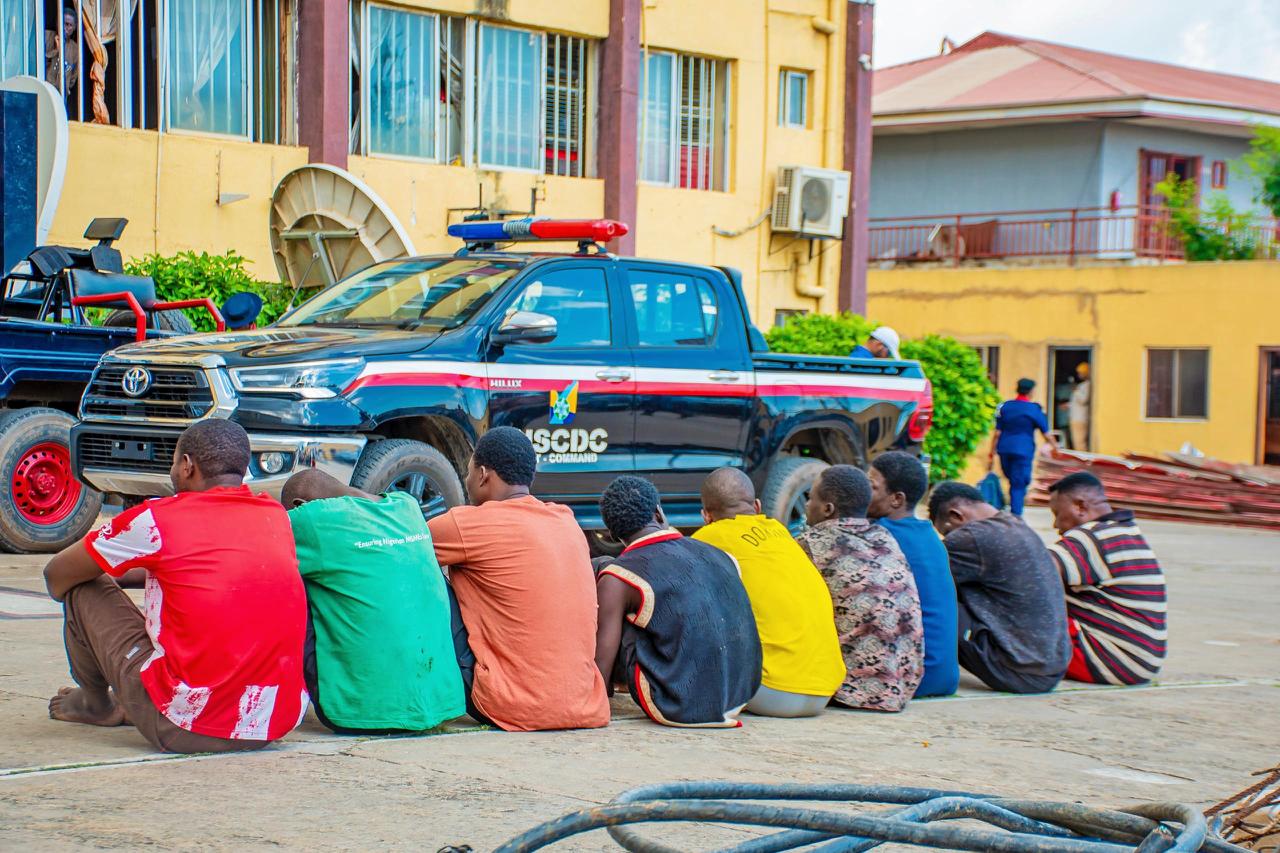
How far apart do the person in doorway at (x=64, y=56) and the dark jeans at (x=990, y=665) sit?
11.2 meters

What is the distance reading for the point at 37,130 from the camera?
13.1 m

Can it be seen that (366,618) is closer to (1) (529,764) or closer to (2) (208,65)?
(1) (529,764)

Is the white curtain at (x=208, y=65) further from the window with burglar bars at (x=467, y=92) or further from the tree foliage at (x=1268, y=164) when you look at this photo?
the tree foliage at (x=1268, y=164)

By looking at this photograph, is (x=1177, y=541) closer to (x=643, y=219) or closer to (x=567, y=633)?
(x=643, y=219)

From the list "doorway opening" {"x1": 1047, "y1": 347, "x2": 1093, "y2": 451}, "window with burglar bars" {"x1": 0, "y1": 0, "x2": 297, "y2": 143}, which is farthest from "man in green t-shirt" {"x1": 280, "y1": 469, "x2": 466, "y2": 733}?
"doorway opening" {"x1": 1047, "y1": 347, "x2": 1093, "y2": 451}

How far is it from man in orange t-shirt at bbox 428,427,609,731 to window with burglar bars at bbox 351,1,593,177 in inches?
485

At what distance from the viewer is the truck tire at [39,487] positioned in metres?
10.6

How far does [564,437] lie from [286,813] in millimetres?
5562

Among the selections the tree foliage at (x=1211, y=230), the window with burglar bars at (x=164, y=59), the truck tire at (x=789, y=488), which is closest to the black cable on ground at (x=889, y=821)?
the truck tire at (x=789, y=488)

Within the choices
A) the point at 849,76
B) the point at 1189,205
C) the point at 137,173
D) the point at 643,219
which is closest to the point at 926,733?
the point at 137,173

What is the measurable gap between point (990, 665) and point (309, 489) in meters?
3.55

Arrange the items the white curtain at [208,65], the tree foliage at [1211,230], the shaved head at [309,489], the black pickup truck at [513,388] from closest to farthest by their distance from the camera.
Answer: the shaved head at [309,489]
the black pickup truck at [513,388]
the white curtain at [208,65]
the tree foliage at [1211,230]

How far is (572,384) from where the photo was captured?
1044 cm

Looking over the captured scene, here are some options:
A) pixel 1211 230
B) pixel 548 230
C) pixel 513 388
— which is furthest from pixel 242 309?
pixel 1211 230
